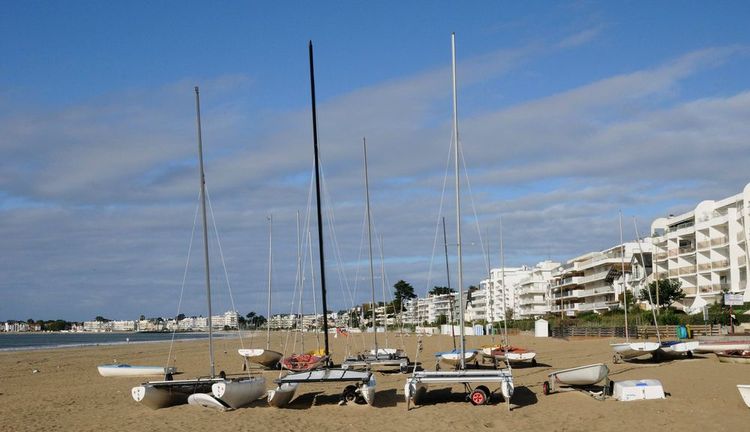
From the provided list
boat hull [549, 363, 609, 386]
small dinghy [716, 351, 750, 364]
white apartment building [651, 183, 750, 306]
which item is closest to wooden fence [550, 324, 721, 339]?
small dinghy [716, 351, 750, 364]

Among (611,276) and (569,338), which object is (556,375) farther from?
(611,276)

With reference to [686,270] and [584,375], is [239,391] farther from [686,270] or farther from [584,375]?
[686,270]

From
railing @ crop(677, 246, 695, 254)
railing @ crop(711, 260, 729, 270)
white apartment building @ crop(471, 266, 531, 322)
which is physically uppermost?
railing @ crop(677, 246, 695, 254)

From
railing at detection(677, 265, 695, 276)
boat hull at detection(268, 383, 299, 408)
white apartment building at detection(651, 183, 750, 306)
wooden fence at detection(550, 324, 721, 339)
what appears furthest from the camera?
railing at detection(677, 265, 695, 276)

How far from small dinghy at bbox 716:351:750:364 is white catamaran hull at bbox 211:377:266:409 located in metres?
18.3

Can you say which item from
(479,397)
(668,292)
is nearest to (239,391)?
(479,397)

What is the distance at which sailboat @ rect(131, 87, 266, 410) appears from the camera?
18.9 m

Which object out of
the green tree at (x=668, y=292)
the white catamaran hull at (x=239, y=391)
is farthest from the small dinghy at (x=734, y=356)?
the green tree at (x=668, y=292)

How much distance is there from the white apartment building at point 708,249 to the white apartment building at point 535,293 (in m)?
39.9

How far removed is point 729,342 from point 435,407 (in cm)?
1669

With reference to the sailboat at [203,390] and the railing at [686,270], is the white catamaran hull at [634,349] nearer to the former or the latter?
the sailboat at [203,390]

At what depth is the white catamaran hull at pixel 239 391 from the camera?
736 inches

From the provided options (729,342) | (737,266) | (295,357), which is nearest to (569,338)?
(737,266)

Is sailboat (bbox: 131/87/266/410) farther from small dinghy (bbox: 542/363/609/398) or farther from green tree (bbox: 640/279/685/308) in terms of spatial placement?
green tree (bbox: 640/279/685/308)
